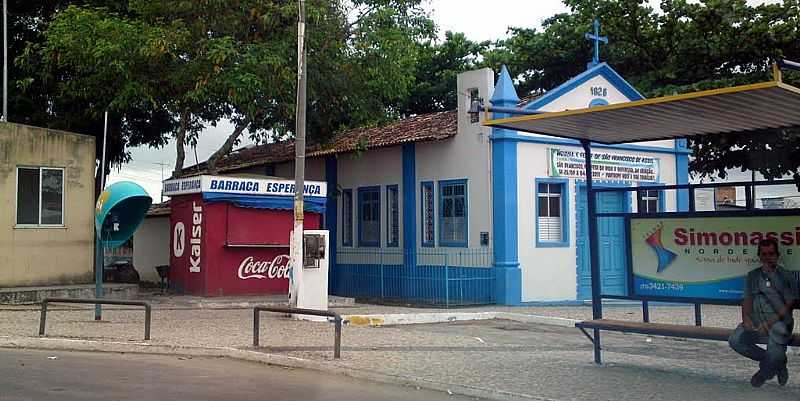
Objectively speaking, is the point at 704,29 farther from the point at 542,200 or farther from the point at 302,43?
the point at 302,43

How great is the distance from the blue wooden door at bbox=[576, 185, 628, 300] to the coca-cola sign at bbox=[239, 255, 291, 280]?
709 cm

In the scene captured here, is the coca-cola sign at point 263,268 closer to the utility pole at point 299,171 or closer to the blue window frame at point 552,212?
the utility pole at point 299,171

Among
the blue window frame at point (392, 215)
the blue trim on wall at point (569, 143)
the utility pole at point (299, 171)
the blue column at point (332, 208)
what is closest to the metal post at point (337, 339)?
the utility pole at point (299, 171)

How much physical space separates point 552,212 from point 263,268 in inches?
278

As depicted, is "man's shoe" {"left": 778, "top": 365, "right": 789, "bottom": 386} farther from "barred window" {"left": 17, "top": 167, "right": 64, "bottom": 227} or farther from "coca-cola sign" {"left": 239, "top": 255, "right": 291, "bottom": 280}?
"barred window" {"left": 17, "top": 167, "right": 64, "bottom": 227}

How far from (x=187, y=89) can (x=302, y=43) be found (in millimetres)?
5932

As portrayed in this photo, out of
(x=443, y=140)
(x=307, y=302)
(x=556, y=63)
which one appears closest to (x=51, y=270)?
(x=307, y=302)

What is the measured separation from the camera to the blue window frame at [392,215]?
22.9 metres

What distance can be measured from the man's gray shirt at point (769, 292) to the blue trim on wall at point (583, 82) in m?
10.8

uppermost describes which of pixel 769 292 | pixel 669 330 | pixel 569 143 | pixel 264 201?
pixel 569 143

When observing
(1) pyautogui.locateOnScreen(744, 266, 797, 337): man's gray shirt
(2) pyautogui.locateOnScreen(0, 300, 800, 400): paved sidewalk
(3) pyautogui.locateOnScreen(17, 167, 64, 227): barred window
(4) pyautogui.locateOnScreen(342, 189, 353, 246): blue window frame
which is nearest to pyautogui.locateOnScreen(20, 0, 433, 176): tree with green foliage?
(3) pyautogui.locateOnScreen(17, 167, 64, 227): barred window

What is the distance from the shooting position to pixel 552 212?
2042 cm

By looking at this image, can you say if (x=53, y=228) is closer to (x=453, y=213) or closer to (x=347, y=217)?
(x=347, y=217)

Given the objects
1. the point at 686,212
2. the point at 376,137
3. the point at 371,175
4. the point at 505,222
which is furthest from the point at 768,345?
the point at 376,137
